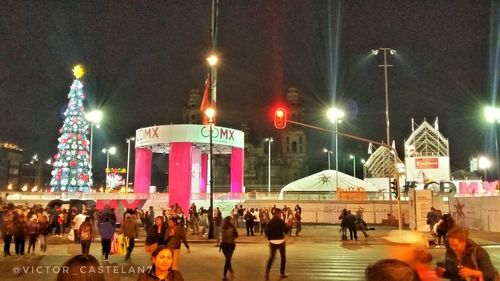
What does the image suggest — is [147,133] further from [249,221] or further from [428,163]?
[428,163]

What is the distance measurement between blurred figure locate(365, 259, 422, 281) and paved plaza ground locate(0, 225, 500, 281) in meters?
9.93

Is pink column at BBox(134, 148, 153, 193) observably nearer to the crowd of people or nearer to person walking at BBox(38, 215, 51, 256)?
the crowd of people

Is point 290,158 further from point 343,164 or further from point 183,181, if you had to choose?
point 183,181

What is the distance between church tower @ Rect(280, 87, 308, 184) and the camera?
117 meters

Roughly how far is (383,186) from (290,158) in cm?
4724

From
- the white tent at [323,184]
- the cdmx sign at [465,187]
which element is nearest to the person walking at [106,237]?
the cdmx sign at [465,187]

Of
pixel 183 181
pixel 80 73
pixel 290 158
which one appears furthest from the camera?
pixel 290 158

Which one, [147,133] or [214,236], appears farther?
[147,133]

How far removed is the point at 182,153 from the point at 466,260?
126ft

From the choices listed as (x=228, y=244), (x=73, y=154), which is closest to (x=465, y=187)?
(x=73, y=154)

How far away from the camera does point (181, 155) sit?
1671 inches

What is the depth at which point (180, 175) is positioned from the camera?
138ft

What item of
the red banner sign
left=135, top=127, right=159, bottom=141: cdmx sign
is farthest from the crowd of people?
→ the red banner sign

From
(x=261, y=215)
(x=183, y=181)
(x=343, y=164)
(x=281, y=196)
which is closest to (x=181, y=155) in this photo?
(x=183, y=181)
